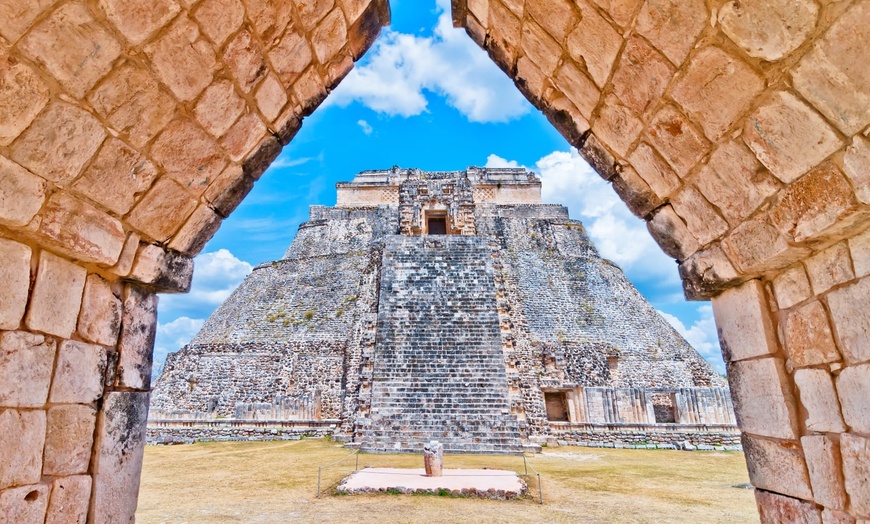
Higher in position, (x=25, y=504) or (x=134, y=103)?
(x=134, y=103)

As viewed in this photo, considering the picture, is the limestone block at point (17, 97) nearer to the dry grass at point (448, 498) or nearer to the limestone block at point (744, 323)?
the limestone block at point (744, 323)

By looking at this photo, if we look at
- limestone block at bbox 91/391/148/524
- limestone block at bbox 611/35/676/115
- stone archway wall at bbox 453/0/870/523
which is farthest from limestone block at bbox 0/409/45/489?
limestone block at bbox 611/35/676/115

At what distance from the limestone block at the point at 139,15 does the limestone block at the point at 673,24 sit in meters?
1.97

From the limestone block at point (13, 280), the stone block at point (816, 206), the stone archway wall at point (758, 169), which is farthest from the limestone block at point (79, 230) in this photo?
the stone block at point (816, 206)

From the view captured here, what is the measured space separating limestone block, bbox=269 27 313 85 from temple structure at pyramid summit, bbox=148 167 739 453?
9.15 meters

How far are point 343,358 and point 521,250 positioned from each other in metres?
11.4

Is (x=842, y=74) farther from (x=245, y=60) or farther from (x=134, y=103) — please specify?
(x=134, y=103)

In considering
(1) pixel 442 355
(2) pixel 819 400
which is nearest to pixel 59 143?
(2) pixel 819 400

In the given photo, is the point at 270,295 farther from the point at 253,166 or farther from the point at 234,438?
the point at 253,166

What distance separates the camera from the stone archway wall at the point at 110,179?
1.84 metres

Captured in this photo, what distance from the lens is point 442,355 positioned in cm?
1255

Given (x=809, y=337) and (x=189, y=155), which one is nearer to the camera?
(x=809, y=337)

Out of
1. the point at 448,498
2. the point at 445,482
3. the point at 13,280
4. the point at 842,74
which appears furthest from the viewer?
the point at 445,482

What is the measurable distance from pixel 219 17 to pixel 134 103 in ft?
1.77
